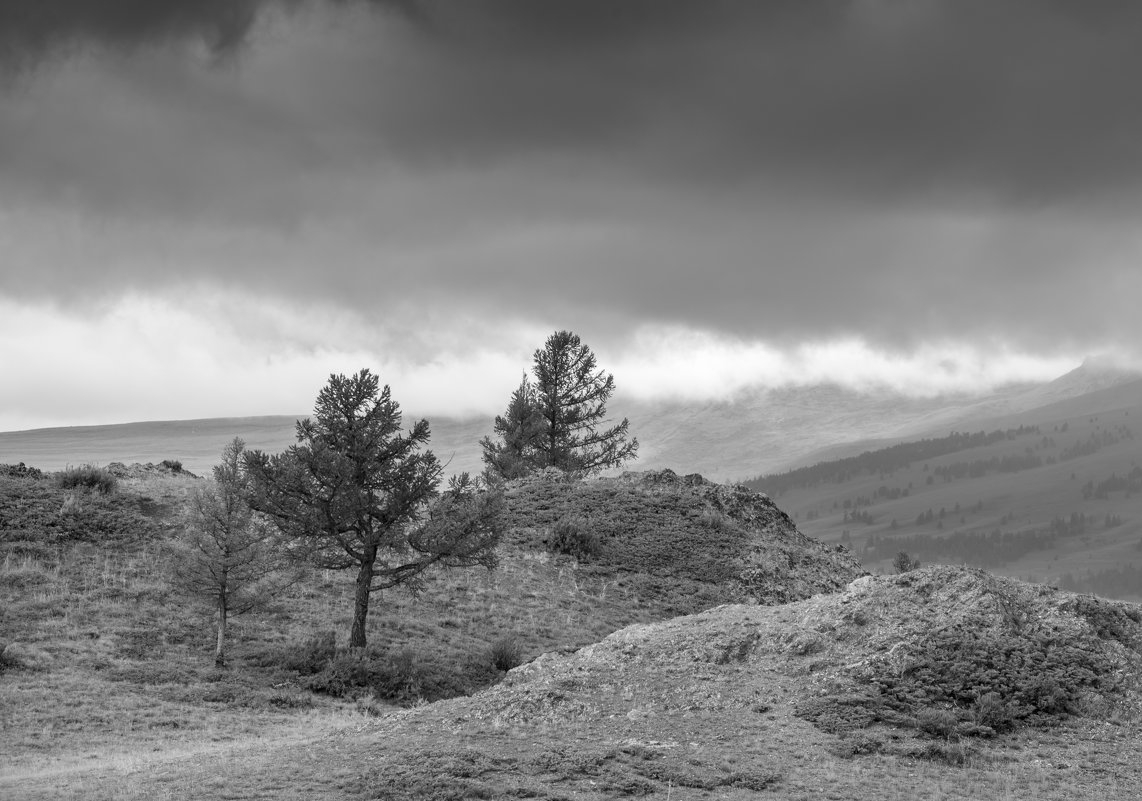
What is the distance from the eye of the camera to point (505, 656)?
31.4 m

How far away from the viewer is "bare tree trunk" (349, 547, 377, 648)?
3031 cm

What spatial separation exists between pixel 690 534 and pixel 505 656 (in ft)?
61.8

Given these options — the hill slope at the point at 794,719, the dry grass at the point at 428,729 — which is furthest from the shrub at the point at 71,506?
the hill slope at the point at 794,719

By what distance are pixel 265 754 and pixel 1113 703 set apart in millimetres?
15846

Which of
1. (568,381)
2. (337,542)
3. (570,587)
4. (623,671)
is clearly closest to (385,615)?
(337,542)

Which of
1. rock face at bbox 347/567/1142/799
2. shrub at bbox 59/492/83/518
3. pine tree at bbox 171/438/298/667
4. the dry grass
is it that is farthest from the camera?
shrub at bbox 59/492/83/518

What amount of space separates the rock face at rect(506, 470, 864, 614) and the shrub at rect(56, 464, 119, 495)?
65.7 ft

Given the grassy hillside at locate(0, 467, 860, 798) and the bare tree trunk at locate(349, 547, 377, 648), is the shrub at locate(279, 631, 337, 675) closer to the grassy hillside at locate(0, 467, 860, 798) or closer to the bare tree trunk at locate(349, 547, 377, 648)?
the grassy hillside at locate(0, 467, 860, 798)

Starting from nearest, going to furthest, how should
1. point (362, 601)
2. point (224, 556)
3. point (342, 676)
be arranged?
point (342, 676) → point (224, 556) → point (362, 601)

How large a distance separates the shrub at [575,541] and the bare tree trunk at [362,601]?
15.2m

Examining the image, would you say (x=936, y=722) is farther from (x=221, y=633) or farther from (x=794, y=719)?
(x=221, y=633)

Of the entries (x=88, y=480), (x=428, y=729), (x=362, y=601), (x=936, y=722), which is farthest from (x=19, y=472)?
(x=936, y=722)

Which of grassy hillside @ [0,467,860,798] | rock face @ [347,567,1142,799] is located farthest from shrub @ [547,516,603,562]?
rock face @ [347,567,1142,799]

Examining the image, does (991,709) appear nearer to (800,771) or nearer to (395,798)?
(800,771)
